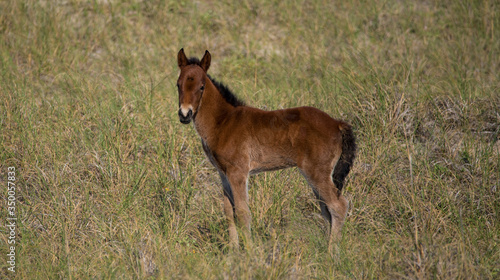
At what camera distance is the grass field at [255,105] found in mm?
4742

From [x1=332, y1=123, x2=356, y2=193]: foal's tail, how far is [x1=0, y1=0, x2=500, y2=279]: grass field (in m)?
0.49

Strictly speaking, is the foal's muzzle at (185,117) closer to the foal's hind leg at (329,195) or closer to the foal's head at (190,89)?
the foal's head at (190,89)

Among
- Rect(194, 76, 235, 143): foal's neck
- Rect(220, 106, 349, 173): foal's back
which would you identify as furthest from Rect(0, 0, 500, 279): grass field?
Rect(194, 76, 235, 143): foal's neck

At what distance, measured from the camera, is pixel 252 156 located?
5.31 m

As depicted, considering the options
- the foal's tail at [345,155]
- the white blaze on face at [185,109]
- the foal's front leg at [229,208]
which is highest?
the white blaze on face at [185,109]

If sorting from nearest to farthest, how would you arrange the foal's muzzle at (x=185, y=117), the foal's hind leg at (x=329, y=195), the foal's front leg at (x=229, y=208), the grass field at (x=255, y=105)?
the grass field at (x=255, y=105) < the foal's muzzle at (x=185, y=117) < the foal's hind leg at (x=329, y=195) < the foal's front leg at (x=229, y=208)

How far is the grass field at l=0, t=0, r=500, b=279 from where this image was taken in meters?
4.74

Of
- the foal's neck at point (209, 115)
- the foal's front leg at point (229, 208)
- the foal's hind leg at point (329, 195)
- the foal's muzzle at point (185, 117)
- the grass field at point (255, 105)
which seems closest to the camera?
the grass field at point (255, 105)

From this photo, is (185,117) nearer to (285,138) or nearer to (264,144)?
(264,144)

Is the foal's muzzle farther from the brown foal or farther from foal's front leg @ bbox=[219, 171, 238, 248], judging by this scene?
foal's front leg @ bbox=[219, 171, 238, 248]

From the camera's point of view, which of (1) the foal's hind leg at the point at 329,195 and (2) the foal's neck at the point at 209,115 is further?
(2) the foal's neck at the point at 209,115

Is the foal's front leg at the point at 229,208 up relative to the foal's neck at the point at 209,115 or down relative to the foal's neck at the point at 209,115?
down

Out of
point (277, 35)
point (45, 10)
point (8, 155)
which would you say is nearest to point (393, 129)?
point (277, 35)

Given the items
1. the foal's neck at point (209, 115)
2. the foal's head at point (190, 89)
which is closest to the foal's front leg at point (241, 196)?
the foal's neck at point (209, 115)
